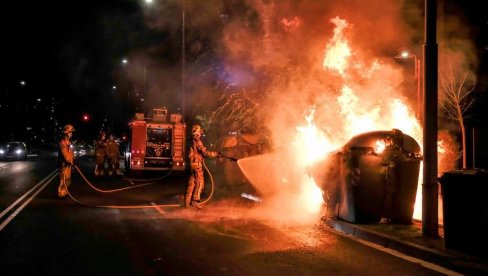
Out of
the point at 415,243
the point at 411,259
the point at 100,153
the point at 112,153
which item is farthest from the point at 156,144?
the point at 411,259

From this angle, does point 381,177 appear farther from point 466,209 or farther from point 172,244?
point 172,244

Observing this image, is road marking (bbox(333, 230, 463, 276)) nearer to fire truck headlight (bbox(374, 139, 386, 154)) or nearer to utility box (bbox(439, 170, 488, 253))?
utility box (bbox(439, 170, 488, 253))

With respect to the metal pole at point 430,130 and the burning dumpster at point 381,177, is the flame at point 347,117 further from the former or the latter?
the metal pole at point 430,130

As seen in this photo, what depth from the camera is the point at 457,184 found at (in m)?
5.58

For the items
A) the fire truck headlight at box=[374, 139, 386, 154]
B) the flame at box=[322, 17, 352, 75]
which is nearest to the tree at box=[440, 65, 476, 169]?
the flame at box=[322, 17, 352, 75]

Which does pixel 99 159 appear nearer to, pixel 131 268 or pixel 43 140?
pixel 131 268

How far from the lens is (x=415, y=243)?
6.01 m

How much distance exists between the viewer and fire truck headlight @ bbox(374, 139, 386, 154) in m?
7.29

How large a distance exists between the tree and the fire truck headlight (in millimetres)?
6137

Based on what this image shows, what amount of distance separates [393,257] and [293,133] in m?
6.76

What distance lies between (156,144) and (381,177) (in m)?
13.6

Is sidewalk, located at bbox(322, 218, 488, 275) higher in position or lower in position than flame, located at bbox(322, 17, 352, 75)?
lower

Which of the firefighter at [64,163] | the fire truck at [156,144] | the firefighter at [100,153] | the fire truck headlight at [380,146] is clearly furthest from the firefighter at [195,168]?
the firefighter at [100,153]

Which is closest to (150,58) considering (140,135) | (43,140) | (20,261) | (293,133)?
(140,135)
